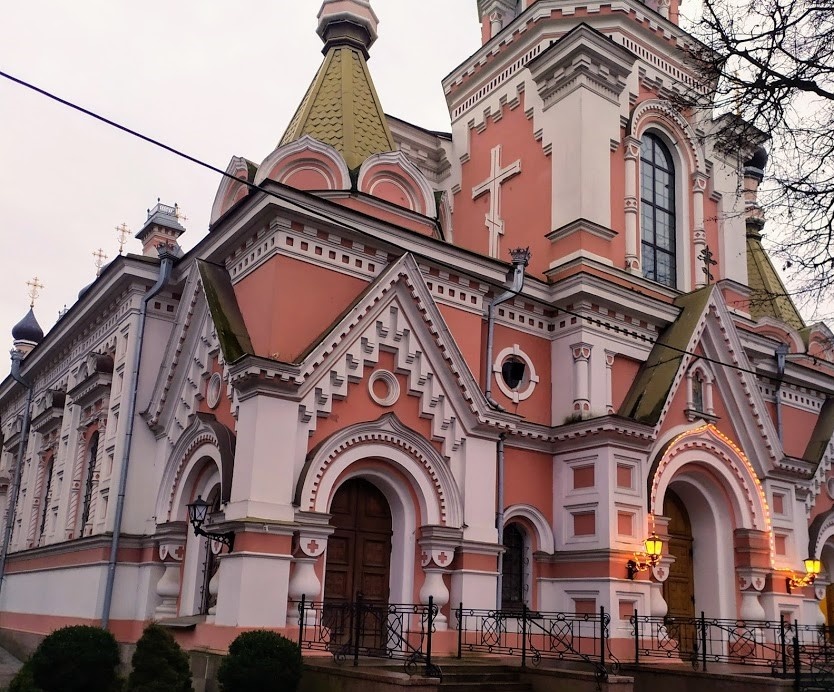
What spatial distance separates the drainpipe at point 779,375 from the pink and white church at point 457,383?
0.22ft

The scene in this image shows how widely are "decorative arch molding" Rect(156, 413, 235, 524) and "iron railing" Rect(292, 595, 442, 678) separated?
200cm

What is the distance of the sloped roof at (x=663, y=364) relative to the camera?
15.5 m

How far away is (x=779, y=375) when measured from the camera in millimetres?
18719

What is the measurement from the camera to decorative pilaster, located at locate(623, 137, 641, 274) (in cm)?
1731

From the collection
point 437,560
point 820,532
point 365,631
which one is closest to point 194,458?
point 365,631

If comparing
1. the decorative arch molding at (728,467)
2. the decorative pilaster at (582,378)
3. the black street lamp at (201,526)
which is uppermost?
the decorative pilaster at (582,378)

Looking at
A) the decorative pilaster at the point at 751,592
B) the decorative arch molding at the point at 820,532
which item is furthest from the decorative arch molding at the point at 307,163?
the decorative arch molding at the point at 820,532

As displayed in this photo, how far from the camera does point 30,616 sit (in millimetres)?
17781

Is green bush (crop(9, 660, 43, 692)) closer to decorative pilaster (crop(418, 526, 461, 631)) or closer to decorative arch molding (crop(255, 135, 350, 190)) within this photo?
decorative pilaster (crop(418, 526, 461, 631))

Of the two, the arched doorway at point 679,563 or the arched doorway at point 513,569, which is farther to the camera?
the arched doorway at point 679,563

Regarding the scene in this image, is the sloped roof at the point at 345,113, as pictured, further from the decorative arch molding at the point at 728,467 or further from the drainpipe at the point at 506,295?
the decorative arch molding at the point at 728,467

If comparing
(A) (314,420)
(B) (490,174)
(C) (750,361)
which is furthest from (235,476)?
(C) (750,361)

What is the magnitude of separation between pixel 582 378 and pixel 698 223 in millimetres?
5250

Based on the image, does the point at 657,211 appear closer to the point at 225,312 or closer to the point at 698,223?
the point at 698,223
